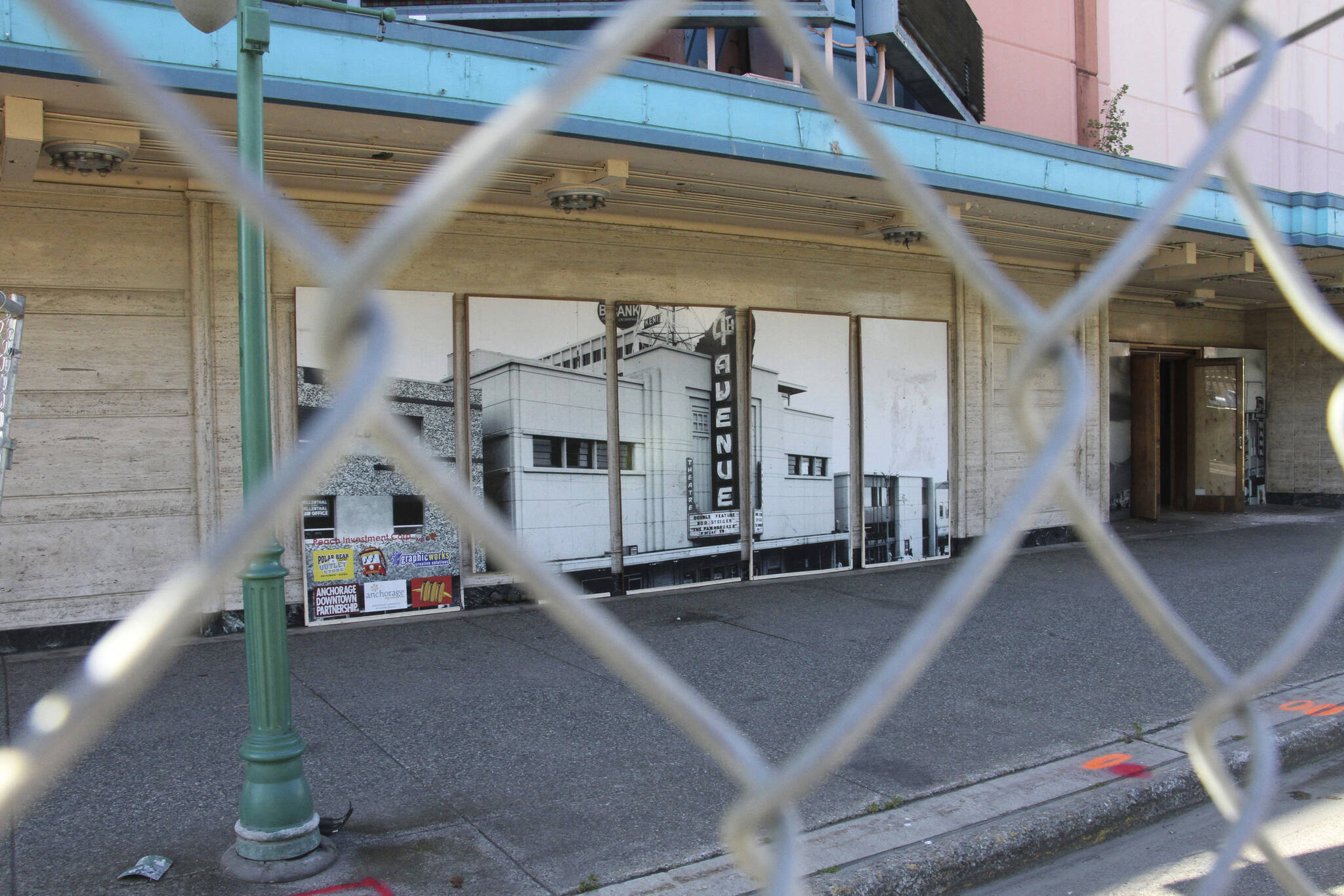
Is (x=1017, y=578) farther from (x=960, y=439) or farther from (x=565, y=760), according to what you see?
(x=565, y=760)

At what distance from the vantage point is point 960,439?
1192cm

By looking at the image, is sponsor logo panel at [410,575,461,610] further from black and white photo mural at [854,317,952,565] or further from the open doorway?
the open doorway

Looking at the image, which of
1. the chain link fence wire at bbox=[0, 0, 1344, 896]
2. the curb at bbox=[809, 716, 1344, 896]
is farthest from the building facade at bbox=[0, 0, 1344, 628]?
the chain link fence wire at bbox=[0, 0, 1344, 896]

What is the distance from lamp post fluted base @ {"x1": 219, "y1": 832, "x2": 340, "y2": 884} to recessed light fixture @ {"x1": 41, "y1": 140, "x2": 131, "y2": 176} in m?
4.93

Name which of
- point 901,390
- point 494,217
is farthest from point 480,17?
point 901,390

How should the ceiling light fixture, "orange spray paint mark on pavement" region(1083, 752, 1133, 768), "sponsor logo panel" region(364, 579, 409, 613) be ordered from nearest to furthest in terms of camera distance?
"orange spray paint mark on pavement" region(1083, 752, 1133, 768) < the ceiling light fixture < "sponsor logo panel" region(364, 579, 409, 613)

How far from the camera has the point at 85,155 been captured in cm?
671

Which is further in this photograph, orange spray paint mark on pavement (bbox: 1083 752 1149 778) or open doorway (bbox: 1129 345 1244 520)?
open doorway (bbox: 1129 345 1244 520)

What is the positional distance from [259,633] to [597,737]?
→ 2144mm

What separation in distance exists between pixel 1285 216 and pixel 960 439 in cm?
432

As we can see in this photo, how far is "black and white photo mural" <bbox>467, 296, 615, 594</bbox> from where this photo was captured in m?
8.94

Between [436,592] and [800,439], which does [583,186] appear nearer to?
[436,592]

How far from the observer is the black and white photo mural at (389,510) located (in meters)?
8.20

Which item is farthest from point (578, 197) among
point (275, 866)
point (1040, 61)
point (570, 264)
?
point (1040, 61)
